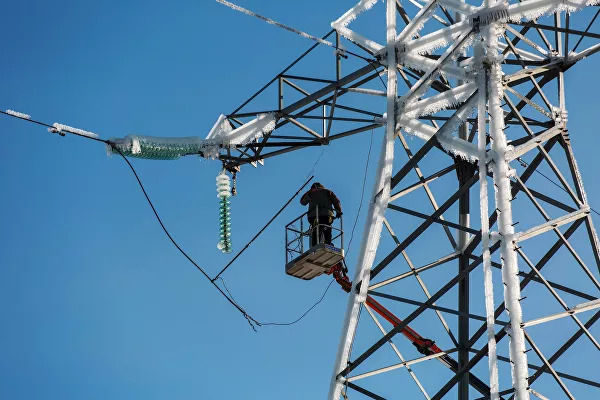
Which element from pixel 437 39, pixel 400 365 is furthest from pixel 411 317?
pixel 437 39

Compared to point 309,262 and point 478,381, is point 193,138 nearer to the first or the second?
point 309,262

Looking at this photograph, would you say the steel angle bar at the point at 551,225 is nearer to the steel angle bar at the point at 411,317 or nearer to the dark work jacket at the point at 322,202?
the steel angle bar at the point at 411,317

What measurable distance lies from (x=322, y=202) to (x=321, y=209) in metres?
0.17

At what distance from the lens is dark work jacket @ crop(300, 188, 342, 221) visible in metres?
33.1

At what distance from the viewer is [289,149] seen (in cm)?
3419

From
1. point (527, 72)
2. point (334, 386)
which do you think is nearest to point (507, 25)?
point (527, 72)

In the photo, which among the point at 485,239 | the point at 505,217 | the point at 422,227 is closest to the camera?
the point at 505,217

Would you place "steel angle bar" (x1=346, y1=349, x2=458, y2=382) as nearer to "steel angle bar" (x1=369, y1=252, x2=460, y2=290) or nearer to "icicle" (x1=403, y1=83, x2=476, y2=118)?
"steel angle bar" (x1=369, y1=252, x2=460, y2=290)

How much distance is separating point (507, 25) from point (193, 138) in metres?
8.59

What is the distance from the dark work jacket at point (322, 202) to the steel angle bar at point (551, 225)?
6.39m

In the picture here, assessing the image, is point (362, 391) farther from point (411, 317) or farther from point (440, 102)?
point (440, 102)

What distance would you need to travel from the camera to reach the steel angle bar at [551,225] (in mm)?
26703

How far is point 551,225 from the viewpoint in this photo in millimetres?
27516

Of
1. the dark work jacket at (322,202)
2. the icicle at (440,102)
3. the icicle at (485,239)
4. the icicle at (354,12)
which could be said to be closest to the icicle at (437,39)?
the icicle at (485,239)
